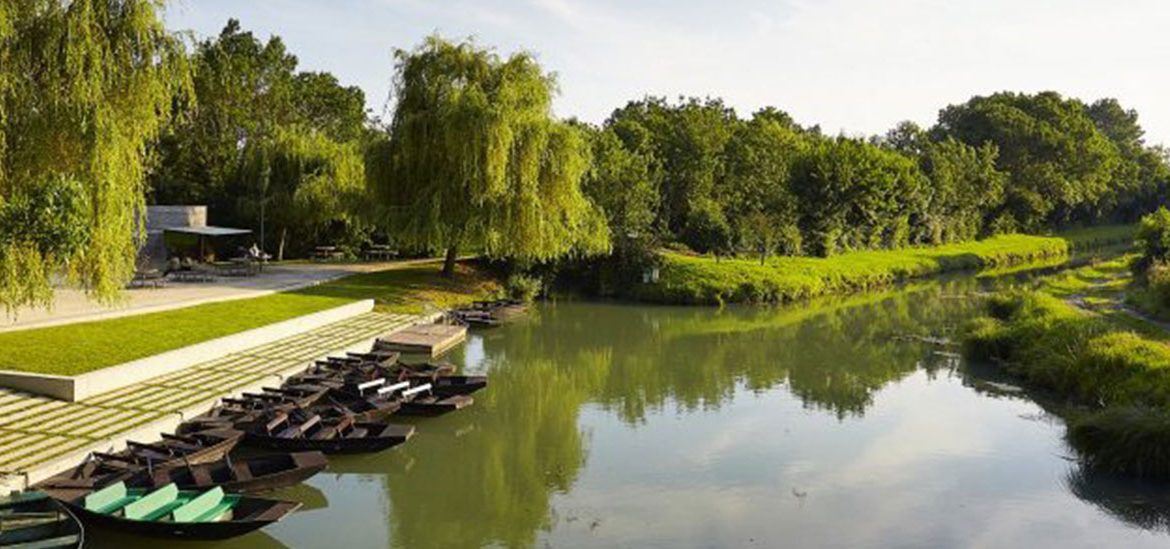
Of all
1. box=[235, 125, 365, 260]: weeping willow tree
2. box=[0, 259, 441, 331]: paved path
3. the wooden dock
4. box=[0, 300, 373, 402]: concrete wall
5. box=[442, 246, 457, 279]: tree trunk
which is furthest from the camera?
box=[235, 125, 365, 260]: weeping willow tree

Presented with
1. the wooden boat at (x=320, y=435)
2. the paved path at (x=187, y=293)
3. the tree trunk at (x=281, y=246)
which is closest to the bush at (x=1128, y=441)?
the wooden boat at (x=320, y=435)

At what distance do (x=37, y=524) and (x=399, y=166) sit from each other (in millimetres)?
24796

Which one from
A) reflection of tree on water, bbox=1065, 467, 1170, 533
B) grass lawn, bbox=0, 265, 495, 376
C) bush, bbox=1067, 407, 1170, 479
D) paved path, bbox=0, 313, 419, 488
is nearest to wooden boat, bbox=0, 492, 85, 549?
paved path, bbox=0, 313, 419, 488

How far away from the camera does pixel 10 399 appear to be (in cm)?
1562

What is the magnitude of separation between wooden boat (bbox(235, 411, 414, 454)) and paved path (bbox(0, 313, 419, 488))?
1.63 meters

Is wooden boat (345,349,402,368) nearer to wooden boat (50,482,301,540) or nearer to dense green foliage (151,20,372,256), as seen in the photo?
wooden boat (50,482,301,540)

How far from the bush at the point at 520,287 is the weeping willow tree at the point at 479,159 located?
3664 mm

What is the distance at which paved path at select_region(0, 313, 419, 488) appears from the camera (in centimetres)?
1335

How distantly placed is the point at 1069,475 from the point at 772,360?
1212cm

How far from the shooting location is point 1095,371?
20406 millimetres

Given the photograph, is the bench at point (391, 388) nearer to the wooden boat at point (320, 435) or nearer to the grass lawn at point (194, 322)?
the wooden boat at point (320, 435)

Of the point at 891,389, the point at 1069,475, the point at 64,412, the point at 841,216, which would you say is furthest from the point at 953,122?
the point at 64,412

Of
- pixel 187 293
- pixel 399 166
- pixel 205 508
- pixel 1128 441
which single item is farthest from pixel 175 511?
pixel 399 166

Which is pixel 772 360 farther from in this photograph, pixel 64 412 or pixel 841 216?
pixel 841 216
